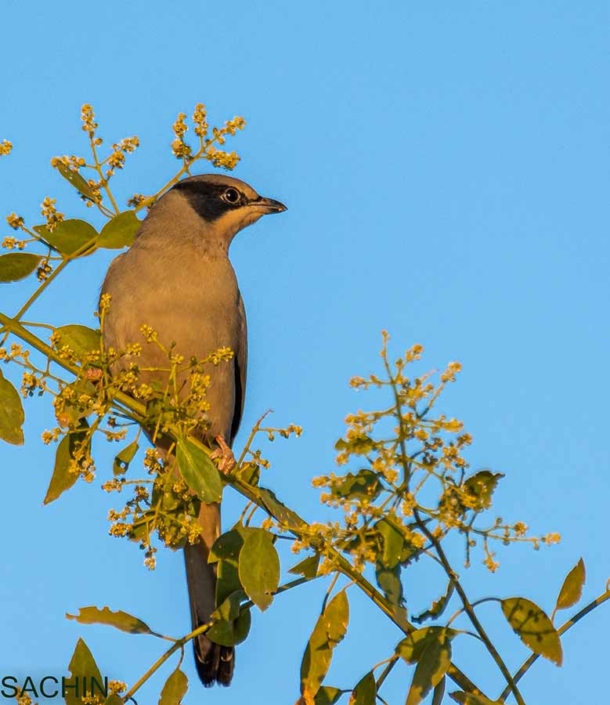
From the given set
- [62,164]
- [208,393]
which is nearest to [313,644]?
[62,164]

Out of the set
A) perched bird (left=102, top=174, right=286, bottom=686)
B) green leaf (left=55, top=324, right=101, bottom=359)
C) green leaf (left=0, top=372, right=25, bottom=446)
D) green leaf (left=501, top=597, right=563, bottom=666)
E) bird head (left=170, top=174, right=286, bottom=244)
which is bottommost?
green leaf (left=501, top=597, right=563, bottom=666)

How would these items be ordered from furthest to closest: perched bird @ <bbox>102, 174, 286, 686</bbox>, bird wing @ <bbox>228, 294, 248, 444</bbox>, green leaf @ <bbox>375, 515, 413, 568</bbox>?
bird wing @ <bbox>228, 294, 248, 444</bbox>, perched bird @ <bbox>102, 174, 286, 686</bbox>, green leaf @ <bbox>375, 515, 413, 568</bbox>

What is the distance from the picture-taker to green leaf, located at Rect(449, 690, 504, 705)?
310cm

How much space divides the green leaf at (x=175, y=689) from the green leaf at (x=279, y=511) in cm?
68

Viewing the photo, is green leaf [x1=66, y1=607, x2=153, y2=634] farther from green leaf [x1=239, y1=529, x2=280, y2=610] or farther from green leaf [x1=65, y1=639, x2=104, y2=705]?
green leaf [x1=239, y1=529, x2=280, y2=610]

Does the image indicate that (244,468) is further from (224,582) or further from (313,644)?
(313,644)

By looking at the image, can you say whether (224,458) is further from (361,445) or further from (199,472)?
(361,445)

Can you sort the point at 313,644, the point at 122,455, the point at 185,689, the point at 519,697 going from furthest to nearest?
1. the point at 122,455
2. the point at 185,689
3. the point at 313,644
4. the point at 519,697

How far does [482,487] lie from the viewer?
3.35 m

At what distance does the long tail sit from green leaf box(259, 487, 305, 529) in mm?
2596

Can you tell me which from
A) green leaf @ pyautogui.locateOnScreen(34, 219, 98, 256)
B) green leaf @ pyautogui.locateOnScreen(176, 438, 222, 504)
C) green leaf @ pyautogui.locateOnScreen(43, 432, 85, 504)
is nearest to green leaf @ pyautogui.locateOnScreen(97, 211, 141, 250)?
green leaf @ pyautogui.locateOnScreen(34, 219, 98, 256)

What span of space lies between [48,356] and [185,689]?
4.45 feet

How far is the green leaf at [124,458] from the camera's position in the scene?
15.6 feet

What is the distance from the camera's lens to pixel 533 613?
3510 millimetres
